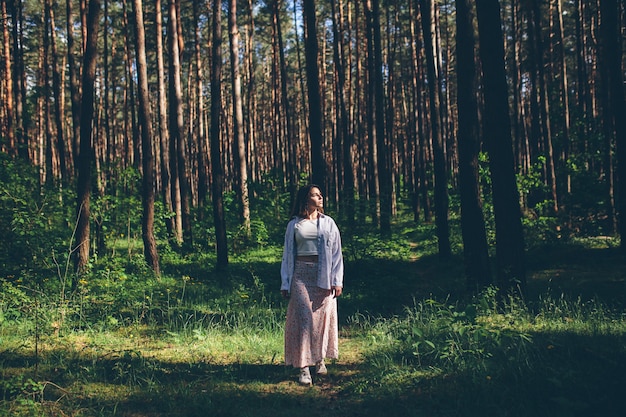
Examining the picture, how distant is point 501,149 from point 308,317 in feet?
15.9

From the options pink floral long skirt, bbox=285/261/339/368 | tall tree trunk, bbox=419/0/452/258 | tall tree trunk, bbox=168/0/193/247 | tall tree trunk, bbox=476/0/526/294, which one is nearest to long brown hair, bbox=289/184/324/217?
pink floral long skirt, bbox=285/261/339/368

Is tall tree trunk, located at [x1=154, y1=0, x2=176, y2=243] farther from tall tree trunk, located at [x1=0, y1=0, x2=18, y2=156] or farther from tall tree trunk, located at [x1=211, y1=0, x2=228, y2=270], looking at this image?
tall tree trunk, located at [x1=0, y1=0, x2=18, y2=156]

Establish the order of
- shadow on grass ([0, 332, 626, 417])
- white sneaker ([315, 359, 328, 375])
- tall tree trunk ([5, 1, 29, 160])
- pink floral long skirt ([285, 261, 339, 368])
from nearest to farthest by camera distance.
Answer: shadow on grass ([0, 332, 626, 417])
pink floral long skirt ([285, 261, 339, 368])
white sneaker ([315, 359, 328, 375])
tall tree trunk ([5, 1, 29, 160])

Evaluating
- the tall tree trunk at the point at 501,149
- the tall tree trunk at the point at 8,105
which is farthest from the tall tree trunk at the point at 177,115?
the tall tree trunk at the point at 501,149

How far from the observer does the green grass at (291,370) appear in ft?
16.7

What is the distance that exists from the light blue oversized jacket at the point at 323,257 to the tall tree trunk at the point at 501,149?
409 cm

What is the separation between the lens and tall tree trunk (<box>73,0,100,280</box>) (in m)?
11.8

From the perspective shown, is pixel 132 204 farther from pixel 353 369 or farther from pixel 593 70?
pixel 593 70

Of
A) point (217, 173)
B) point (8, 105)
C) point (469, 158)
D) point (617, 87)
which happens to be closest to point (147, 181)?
point (217, 173)

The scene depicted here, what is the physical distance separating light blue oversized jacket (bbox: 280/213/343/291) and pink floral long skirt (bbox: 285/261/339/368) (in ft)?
0.28

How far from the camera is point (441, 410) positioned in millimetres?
4941

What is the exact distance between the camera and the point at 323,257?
6312 millimetres

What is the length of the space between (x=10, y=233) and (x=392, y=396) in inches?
348

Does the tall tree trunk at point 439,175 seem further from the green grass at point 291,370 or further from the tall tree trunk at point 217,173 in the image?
the tall tree trunk at point 217,173
